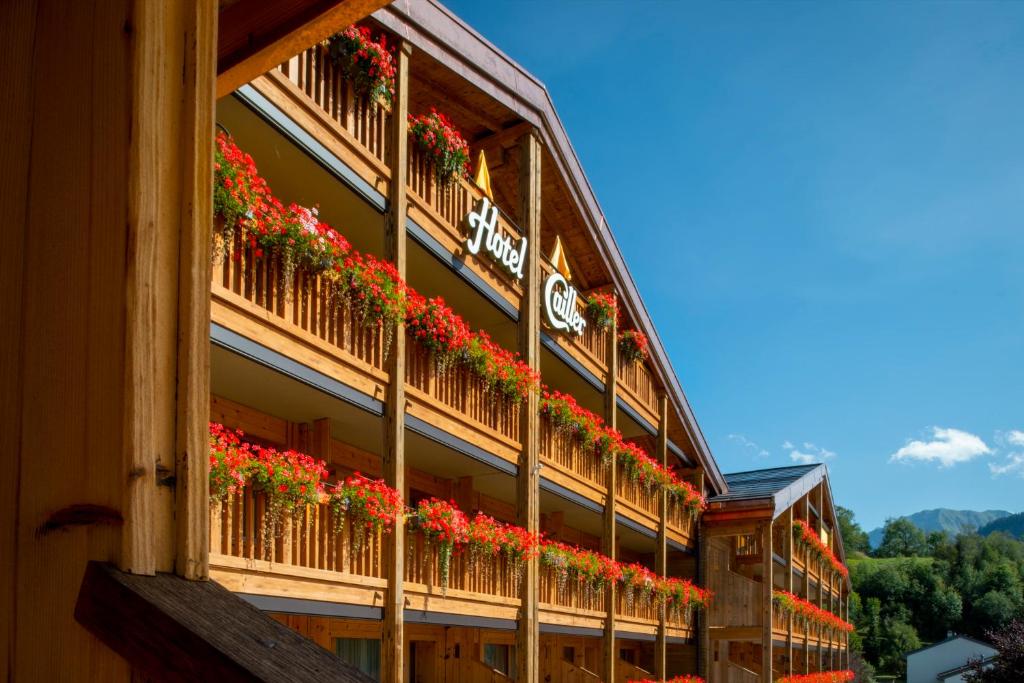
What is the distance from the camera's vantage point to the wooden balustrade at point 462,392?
42.9 ft

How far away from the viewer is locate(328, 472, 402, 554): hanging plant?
10.7 meters

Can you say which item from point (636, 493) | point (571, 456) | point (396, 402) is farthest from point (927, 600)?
point (396, 402)

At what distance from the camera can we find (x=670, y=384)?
25047 mm

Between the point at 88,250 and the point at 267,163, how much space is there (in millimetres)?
10895

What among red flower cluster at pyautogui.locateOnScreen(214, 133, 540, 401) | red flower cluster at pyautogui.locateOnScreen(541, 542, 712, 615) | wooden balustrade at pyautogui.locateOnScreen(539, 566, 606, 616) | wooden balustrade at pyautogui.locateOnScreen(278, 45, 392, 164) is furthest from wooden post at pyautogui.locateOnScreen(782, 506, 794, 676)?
wooden balustrade at pyautogui.locateOnScreen(278, 45, 392, 164)

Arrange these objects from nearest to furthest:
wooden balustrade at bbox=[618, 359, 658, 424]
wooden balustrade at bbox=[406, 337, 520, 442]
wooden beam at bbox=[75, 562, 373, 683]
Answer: wooden beam at bbox=[75, 562, 373, 683] < wooden balustrade at bbox=[406, 337, 520, 442] < wooden balustrade at bbox=[618, 359, 658, 424]

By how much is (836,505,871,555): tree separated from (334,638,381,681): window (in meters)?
127

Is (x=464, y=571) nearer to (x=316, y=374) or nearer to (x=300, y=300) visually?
(x=316, y=374)

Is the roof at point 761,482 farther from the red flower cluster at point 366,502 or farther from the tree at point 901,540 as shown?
the tree at point 901,540

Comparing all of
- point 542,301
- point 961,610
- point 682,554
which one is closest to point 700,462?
point 682,554

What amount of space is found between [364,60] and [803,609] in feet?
79.3

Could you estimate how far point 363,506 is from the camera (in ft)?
36.0

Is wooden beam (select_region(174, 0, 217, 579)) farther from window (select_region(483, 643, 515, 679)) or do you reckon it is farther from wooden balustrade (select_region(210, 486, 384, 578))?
window (select_region(483, 643, 515, 679))

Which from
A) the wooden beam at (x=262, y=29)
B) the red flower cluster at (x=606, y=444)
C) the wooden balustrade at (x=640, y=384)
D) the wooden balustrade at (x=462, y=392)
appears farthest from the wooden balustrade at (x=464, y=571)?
the wooden beam at (x=262, y=29)
